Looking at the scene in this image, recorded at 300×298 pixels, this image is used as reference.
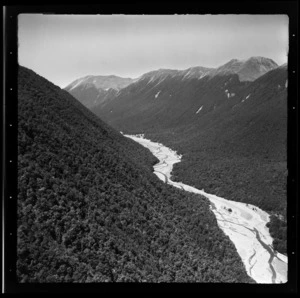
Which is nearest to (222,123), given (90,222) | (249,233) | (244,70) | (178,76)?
(244,70)

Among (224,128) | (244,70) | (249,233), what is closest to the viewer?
(249,233)

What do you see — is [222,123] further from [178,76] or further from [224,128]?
[178,76]

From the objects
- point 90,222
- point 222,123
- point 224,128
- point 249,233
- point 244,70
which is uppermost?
point 244,70

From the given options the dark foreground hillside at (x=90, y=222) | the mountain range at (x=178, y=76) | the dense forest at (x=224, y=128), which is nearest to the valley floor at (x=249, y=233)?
the dense forest at (x=224, y=128)

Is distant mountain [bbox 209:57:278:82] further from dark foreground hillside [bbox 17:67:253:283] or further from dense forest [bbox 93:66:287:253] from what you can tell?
dark foreground hillside [bbox 17:67:253:283]
